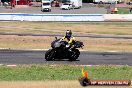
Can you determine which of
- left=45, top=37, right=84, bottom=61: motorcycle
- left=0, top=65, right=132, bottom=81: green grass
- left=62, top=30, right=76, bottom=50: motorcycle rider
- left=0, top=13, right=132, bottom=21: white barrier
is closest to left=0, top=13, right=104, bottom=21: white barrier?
left=0, top=13, right=132, bottom=21: white barrier

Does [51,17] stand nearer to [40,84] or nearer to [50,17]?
[50,17]

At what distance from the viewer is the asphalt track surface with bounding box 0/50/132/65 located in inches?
877

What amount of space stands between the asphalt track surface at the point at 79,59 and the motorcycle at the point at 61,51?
0.35 m

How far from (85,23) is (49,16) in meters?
5.91

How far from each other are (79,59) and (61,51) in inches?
55.2

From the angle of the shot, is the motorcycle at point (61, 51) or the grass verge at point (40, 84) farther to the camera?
the motorcycle at point (61, 51)

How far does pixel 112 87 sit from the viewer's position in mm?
12680

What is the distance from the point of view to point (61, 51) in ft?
75.1

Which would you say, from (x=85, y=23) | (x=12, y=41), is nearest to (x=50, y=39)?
(x=12, y=41)

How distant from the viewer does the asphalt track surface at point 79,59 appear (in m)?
22.3

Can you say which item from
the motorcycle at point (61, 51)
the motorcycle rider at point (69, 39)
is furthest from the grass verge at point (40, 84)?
the motorcycle rider at point (69, 39)

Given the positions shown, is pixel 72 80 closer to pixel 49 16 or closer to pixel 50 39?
pixel 50 39

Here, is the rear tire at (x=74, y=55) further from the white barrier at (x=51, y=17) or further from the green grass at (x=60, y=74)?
the white barrier at (x=51, y=17)

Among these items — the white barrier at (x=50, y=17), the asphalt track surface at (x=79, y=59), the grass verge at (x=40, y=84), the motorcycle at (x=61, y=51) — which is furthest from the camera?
the white barrier at (x=50, y=17)
